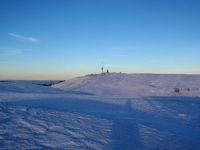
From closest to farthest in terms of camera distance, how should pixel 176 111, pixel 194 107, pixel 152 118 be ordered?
pixel 152 118 < pixel 176 111 < pixel 194 107

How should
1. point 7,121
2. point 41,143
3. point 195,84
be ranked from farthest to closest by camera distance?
point 195,84
point 7,121
point 41,143

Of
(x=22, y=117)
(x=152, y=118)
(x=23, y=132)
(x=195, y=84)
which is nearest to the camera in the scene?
(x=23, y=132)

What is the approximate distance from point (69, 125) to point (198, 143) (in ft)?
12.0

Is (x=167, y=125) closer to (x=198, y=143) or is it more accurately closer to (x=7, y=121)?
(x=198, y=143)

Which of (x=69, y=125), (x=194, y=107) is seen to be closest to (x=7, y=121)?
(x=69, y=125)

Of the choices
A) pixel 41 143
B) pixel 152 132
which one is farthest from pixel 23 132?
pixel 152 132

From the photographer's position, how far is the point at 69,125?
6242 mm

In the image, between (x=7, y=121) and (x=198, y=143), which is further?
(x=7, y=121)

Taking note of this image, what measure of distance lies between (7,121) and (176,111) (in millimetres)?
7233

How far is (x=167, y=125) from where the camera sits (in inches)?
290

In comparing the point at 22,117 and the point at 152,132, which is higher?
the point at 22,117

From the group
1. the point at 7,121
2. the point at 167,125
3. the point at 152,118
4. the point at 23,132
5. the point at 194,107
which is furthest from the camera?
the point at 194,107

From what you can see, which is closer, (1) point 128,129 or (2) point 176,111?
(1) point 128,129

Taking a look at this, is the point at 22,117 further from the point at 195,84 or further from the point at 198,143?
the point at 195,84
